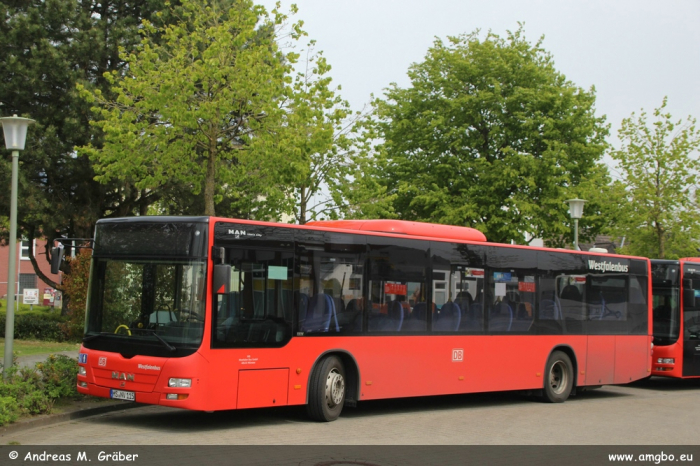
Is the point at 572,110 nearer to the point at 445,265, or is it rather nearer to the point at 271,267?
the point at 445,265

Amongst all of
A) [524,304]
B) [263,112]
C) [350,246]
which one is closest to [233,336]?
[350,246]

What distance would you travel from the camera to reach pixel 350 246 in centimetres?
1277

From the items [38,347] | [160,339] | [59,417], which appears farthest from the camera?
[38,347]

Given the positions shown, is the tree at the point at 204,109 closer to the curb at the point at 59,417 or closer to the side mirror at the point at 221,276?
the curb at the point at 59,417

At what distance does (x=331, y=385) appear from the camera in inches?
480

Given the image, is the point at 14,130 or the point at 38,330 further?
the point at 38,330

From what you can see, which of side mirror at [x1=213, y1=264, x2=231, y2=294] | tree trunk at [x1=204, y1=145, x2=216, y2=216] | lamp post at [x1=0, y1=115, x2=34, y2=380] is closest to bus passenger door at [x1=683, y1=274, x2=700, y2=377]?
tree trunk at [x1=204, y1=145, x2=216, y2=216]

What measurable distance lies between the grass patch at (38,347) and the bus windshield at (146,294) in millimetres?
9008

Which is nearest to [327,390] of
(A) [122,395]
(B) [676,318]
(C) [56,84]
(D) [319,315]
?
(D) [319,315]

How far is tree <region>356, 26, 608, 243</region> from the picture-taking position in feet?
105

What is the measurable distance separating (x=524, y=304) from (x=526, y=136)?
18044 millimetres

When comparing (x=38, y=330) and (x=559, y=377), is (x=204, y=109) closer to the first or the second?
(x=559, y=377)

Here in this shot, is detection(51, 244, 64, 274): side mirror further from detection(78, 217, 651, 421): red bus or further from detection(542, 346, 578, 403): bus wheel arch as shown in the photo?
detection(542, 346, 578, 403): bus wheel arch

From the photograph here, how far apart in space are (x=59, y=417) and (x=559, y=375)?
32.4ft
